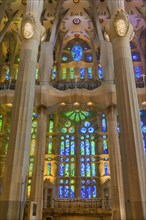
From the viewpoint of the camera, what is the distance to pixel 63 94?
17.9 metres

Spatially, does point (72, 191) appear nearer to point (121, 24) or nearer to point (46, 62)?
point (46, 62)

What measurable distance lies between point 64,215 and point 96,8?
52.8ft

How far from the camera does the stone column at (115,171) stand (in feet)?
46.0

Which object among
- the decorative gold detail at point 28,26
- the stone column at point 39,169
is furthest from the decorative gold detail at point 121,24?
the stone column at point 39,169

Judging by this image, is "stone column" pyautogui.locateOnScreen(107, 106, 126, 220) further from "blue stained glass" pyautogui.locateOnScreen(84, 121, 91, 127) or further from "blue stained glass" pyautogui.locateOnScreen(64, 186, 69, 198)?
"blue stained glass" pyautogui.locateOnScreen(64, 186, 69, 198)

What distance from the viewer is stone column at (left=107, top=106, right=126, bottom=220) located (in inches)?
551

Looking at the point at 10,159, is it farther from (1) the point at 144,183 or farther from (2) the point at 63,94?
(2) the point at 63,94

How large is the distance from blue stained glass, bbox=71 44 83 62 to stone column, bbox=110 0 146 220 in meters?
11.4

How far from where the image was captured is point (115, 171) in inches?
597

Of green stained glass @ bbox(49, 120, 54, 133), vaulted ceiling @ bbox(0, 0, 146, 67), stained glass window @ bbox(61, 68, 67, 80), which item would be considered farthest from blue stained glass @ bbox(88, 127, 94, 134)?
vaulted ceiling @ bbox(0, 0, 146, 67)

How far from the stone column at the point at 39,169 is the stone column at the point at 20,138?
226 inches

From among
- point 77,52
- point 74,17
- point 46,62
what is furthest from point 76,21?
point 46,62

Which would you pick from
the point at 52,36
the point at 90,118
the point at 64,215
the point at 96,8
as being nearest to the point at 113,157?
the point at 64,215

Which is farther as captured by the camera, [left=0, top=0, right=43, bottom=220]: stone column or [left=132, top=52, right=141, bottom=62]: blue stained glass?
[left=132, top=52, right=141, bottom=62]: blue stained glass
